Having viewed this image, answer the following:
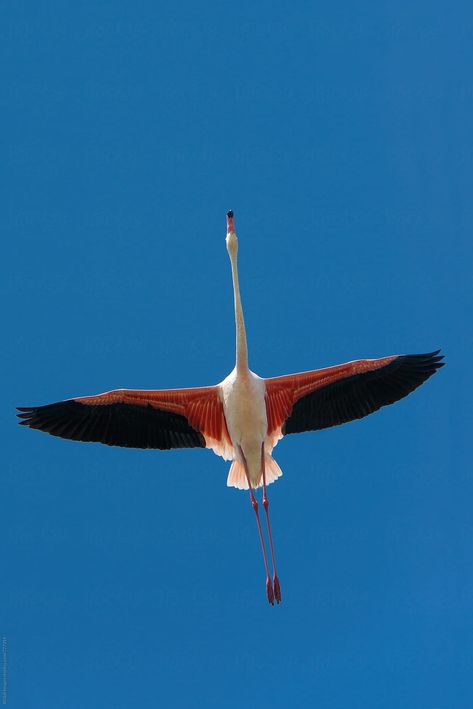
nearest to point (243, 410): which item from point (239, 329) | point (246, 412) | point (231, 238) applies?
point (246, 412)

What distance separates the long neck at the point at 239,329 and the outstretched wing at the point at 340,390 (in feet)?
3.10

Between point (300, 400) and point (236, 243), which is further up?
point (236, 243)

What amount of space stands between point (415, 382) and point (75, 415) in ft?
16.4

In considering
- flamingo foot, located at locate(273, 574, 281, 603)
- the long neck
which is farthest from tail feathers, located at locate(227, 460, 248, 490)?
the long neck

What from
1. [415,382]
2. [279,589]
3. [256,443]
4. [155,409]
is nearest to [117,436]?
[155,409]

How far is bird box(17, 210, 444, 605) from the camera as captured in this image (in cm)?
1620

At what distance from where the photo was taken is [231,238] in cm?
1605

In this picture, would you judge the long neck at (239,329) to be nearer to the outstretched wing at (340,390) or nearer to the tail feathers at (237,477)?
the outstretched wing at (340,390)

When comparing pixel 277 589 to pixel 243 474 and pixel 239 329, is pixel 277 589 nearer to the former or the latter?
pixel 243 474

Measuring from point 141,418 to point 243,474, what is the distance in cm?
185

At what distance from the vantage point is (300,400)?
17.1 meters

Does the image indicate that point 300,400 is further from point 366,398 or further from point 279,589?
point 279,589

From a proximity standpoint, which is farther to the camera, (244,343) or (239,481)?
(239,481)

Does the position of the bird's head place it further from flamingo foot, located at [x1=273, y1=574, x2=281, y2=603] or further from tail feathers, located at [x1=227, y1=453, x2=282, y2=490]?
flamingo foot, located at [x1=273, y1=574, x2=281, y2=603]
